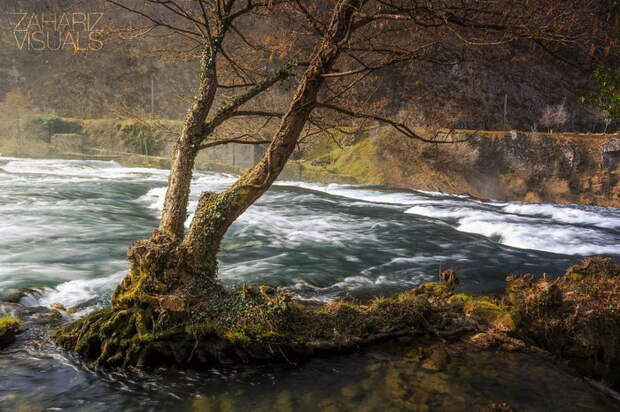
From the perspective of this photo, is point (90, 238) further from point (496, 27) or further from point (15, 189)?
point (496, 27)

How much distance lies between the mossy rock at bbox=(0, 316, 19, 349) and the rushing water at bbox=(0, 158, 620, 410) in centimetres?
25

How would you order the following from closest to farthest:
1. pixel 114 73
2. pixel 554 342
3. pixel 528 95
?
pixel 554 342 < pixel 528 95 < pixel 114 73

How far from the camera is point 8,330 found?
12.8 ft

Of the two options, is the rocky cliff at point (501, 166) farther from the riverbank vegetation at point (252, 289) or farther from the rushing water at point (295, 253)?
the riverbank vegetation at point (252, 289)

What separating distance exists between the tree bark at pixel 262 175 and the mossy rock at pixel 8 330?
5.59 feet

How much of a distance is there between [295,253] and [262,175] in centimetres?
450

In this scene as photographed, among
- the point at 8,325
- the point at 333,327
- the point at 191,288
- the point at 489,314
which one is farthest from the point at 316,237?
the point at 8,325

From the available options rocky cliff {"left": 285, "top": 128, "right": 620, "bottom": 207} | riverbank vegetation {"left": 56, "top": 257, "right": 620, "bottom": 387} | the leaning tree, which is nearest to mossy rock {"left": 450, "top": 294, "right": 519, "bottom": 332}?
riverbank vegetation {"left": 56, "top": 257, "right": 620, "bottom": 387}

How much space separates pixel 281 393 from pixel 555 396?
1979 millimetres

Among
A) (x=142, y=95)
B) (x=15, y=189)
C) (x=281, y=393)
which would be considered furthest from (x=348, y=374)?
(x=142, y=95)

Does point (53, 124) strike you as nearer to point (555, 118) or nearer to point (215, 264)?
point (215, 264)

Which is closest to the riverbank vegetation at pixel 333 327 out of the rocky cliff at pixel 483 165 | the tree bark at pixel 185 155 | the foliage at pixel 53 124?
the tree bark at pixel 185 155

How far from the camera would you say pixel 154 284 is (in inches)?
144

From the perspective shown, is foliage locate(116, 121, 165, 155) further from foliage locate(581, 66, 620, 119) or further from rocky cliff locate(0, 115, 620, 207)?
foliage locate(581, 66, 620, 119)
